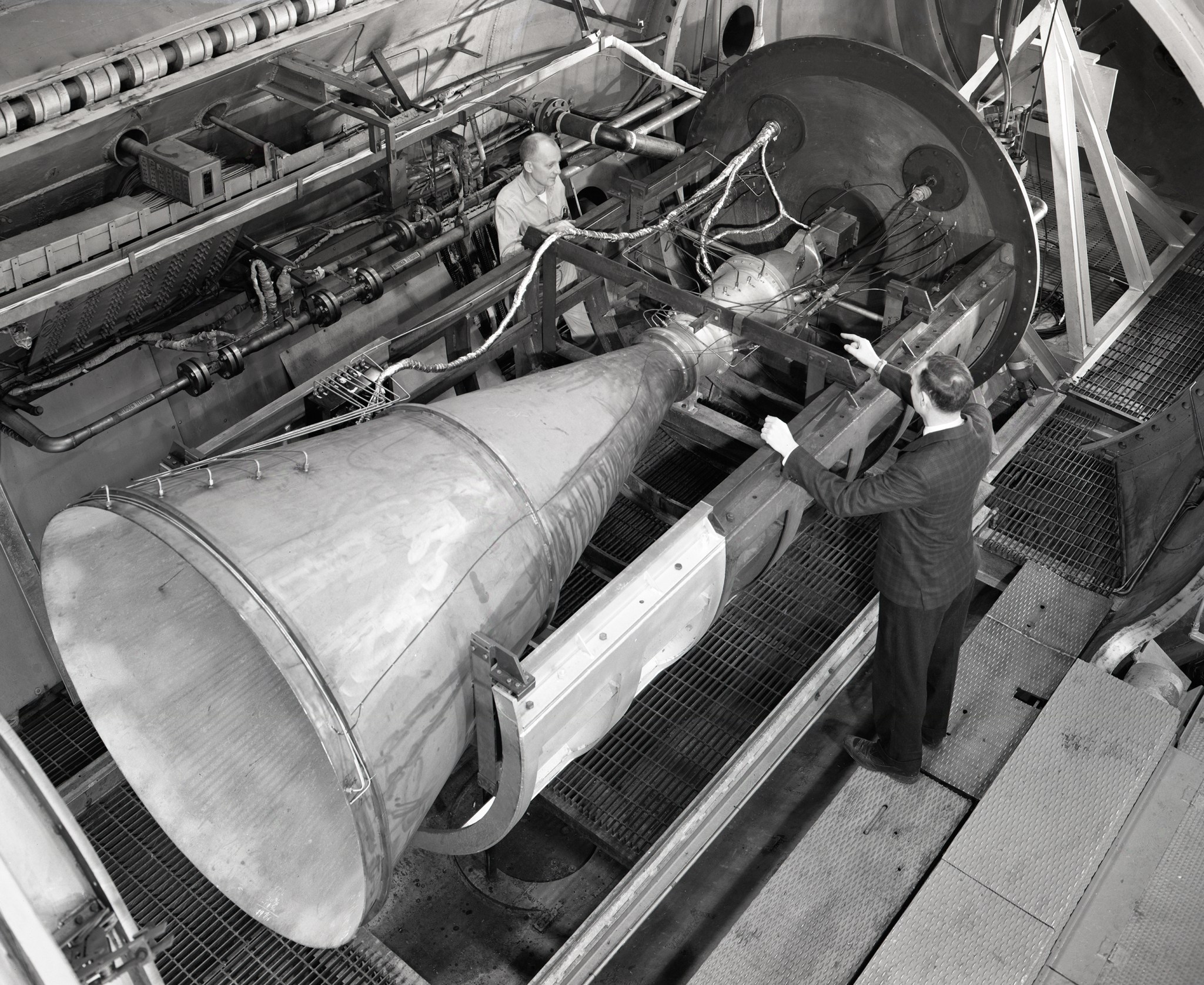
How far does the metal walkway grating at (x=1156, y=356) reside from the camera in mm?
5449

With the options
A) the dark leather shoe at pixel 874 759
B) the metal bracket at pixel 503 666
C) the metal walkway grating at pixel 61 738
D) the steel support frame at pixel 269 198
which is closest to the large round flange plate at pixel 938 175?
the steel support frame at pixel 269 198

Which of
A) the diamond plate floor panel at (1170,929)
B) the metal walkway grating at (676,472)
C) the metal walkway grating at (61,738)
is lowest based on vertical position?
the metal walkway grating at (61,738)

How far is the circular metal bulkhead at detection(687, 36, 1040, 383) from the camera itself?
4.23 m

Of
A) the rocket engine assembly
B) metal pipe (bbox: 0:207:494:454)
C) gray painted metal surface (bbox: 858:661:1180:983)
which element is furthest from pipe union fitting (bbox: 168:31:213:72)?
gray painted metal surface (bbox: 858:661:1180:983)

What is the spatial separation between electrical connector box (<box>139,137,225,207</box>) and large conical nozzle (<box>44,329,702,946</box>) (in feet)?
3.72

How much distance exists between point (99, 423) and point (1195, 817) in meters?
3.96

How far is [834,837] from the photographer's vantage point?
375 centimetres

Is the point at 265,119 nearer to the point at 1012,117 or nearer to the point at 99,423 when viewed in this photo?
the point at 99,423

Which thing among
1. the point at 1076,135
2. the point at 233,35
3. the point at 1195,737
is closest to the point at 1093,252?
the point at 1076,135

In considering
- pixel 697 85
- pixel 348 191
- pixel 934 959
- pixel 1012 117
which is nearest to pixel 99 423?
pixel 348 191

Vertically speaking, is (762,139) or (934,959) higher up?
(762,139)

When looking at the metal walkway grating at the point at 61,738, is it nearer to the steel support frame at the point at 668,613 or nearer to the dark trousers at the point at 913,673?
the steel support frame at the point at 668,613

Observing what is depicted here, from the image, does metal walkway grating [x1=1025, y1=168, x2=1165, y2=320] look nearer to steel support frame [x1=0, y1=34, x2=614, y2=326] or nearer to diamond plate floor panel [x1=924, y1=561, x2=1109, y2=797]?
diamond plate floor panel [x1=924, y1=561, x2=1109, y2=797]

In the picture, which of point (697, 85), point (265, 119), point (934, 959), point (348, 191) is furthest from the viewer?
point (697, 85)
